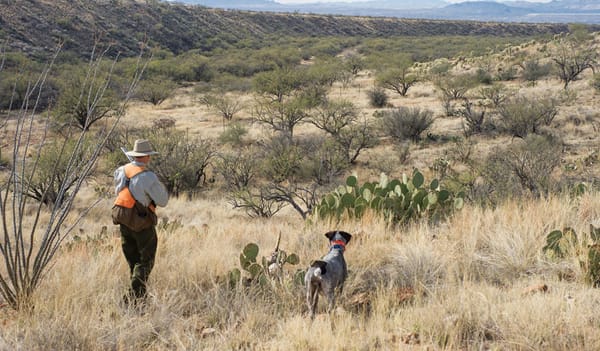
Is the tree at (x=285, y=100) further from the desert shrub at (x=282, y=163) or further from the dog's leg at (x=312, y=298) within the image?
the dog's leg at (x=312, y=298)

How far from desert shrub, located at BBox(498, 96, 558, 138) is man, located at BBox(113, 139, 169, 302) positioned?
657 inches

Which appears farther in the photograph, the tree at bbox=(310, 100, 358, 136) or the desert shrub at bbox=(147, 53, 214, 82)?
the desert shrub at bbox=(147, 53, 214, 82)

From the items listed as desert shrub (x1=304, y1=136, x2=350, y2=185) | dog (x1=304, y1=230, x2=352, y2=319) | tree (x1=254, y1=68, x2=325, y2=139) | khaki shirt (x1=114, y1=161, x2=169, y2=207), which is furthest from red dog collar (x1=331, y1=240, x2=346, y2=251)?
tree (x1=254, y1=68, x2=325, y2=139)

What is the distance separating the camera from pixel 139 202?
161 inches

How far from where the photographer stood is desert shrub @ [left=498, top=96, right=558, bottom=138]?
17.9m

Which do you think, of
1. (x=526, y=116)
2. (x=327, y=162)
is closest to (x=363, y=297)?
(x=327, y=162)

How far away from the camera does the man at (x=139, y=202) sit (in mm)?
4090

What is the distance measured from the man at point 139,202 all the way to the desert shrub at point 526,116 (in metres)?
16.7

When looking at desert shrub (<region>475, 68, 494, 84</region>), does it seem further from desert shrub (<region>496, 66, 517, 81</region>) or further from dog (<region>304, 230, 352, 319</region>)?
dog (<region>304, 230, 352, 319</region>)

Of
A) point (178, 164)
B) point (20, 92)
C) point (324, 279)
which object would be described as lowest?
point (178, 164)

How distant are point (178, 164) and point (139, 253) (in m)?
11.6

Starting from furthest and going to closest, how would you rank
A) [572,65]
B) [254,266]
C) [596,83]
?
[572,65] → [596,83] → [254,266]

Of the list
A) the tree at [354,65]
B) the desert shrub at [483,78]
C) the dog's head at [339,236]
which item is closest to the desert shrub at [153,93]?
the tree at [354,65]

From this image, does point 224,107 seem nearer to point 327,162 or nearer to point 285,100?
point 285,100
